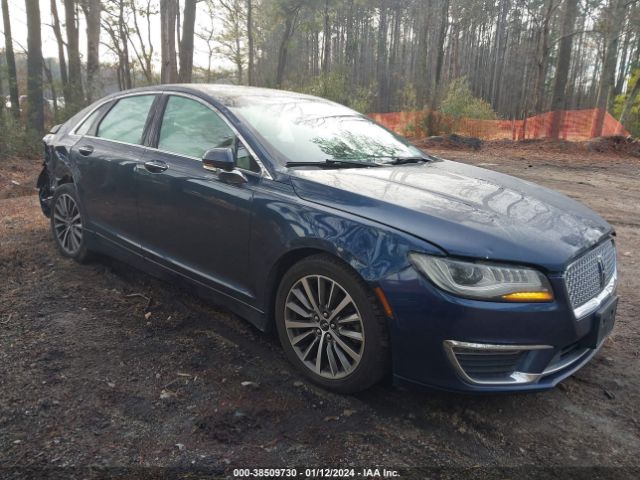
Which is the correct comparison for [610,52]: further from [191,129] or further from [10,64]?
[191,129]

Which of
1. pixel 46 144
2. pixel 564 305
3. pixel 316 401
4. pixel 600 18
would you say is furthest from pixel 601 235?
pixel 600 18

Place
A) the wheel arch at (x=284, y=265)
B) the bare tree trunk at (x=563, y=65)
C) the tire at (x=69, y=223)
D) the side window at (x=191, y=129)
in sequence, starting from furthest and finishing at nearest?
the bare tree trunk at (x=563, y=65) → the tire at (x=69, y=223) → the side window at (x=191, y=129) → the wheel arch at (x=284, y=265)

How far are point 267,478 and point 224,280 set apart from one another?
143 centimetres

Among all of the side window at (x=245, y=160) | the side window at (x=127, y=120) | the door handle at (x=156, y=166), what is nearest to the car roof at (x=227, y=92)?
the side window at (x=127, y=120)

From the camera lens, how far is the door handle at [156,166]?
12.2 ft

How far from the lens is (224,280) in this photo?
11.1ft

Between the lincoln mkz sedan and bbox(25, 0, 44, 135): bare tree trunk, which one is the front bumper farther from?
bbox(25, 0, 44, 135): bare tree trunk

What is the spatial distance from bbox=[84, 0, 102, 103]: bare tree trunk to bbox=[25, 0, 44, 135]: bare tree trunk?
148cm

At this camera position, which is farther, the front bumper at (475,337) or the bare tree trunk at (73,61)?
the bare tree trunk at (73,61)

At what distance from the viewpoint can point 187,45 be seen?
17.5 meters

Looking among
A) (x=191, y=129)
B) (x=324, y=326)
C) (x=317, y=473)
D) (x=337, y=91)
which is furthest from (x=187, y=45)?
(x=317, y=473)

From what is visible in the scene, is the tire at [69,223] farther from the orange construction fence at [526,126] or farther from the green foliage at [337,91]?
the green foliage at [337,91]

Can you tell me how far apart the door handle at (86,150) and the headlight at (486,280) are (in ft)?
11.0

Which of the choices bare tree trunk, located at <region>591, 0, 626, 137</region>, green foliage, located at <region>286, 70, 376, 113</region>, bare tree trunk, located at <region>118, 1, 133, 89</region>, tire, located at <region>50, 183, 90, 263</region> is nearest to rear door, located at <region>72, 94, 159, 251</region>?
tire, located at <region>50, 183, 90, 263</region>
